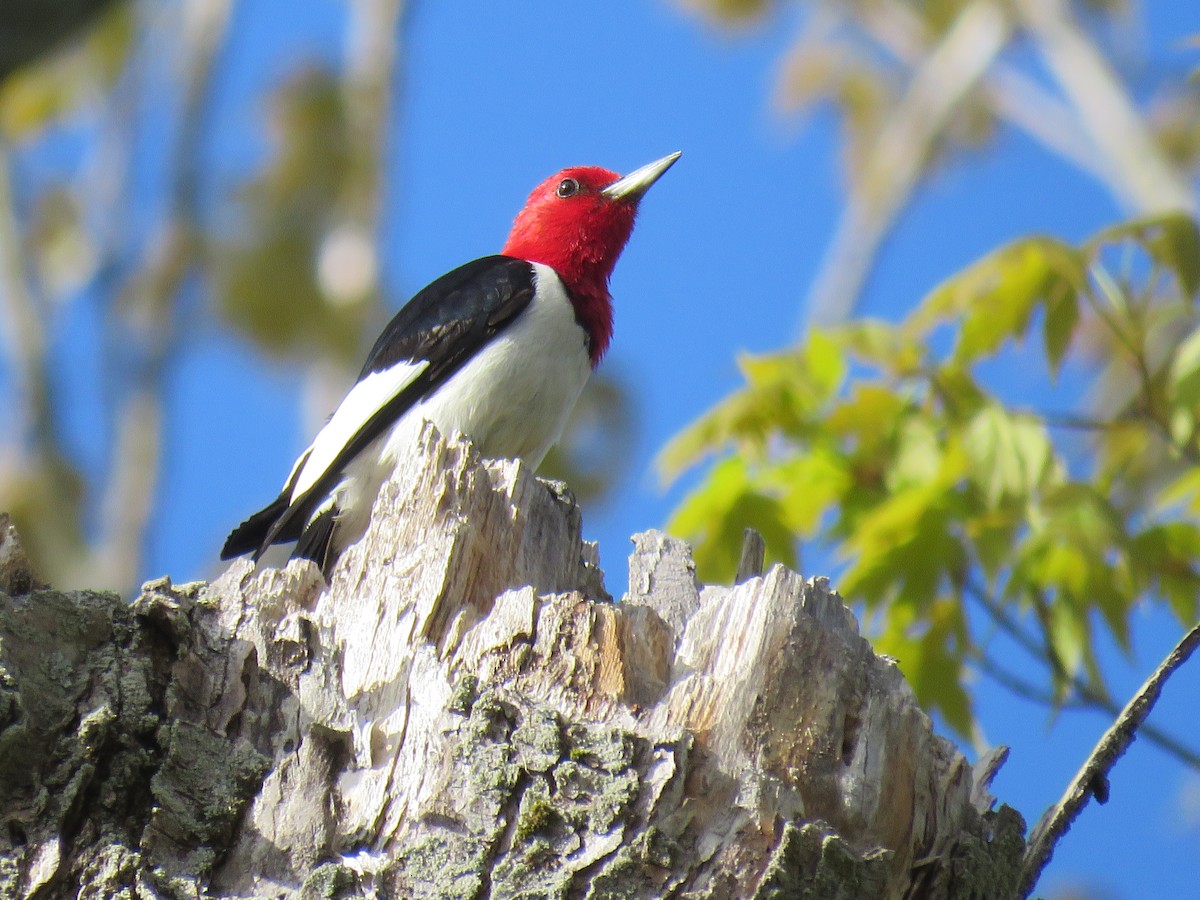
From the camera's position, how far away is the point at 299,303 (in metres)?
13.6

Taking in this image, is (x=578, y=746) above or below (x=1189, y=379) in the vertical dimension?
below

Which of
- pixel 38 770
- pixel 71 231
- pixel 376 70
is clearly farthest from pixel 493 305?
pixel 71 231

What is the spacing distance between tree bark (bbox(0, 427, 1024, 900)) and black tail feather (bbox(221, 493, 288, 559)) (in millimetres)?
1299

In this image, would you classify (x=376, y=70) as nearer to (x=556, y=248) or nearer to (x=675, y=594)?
(x=556, y=248)

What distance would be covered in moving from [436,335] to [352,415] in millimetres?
371

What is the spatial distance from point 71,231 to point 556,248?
505 inches

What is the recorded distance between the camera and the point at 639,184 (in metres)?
5.59

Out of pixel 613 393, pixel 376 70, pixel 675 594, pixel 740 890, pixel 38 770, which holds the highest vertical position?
pixel 376 70

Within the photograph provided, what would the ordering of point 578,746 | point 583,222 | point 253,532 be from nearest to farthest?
1. point 578,746
2. point 253,532
3. point 583,222

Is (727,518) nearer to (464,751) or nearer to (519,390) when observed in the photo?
(519,390)

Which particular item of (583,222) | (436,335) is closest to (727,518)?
(436,335)

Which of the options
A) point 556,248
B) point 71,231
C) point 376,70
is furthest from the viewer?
point 71,231

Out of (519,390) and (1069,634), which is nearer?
(1069,634)

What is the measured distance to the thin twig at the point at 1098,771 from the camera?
2531 mm
